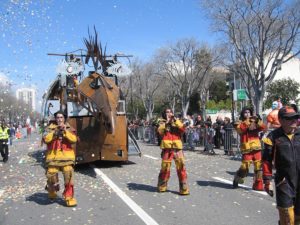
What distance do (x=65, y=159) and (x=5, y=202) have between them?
1763 mm

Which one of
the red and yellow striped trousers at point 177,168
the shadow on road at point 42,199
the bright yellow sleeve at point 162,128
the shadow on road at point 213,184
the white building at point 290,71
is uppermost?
the white building at point 290,71

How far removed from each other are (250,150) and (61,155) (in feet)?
13.2

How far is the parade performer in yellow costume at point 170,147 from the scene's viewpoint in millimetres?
8656

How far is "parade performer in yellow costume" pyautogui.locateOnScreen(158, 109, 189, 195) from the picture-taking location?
28.4 ft

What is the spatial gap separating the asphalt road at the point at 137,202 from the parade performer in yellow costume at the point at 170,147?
Answer: 1.19ft

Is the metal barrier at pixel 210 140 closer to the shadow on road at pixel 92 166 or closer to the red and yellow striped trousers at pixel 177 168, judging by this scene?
the shadow on road at pixel 92 166

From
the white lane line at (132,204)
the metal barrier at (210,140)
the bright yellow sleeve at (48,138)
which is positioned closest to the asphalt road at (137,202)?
the white lane line at (132,204)

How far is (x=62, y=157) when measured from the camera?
26.0ft

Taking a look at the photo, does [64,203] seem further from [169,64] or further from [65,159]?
[169,64]

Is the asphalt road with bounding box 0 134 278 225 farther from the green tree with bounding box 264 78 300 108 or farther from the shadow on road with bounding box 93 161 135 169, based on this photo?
the green tree with bounding box 264 78 300 108

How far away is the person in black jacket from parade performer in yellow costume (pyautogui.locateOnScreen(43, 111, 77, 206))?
4360 mm

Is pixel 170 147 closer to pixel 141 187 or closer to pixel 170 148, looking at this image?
pixel 170 148

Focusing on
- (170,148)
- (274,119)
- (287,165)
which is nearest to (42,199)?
(170,148)

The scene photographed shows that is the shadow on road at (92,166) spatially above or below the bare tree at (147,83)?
below
